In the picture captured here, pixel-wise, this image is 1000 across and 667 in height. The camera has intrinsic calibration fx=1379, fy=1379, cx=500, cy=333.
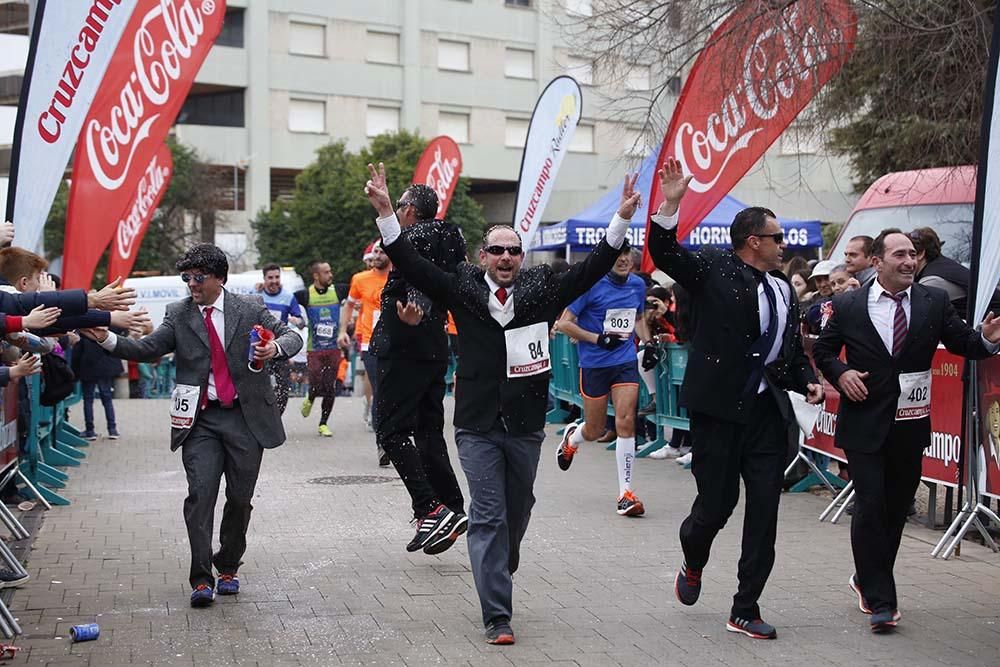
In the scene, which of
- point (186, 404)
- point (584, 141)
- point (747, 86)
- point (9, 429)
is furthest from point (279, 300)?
point (584, 141)

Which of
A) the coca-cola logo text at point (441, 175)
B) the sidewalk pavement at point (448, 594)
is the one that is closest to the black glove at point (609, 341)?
the sidewalk pavement at point (448, 594)

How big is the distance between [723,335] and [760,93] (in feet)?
19.7

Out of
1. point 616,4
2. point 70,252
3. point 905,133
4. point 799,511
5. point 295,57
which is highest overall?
point 295,57

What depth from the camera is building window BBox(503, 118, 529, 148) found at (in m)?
59.7

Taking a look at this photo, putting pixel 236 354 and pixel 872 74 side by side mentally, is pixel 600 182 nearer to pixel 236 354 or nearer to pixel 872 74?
pixel 872 74

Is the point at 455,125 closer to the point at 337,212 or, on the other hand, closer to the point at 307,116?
the point at 307,116

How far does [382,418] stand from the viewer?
26.7 feet

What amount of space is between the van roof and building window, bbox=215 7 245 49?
4306 centimetres

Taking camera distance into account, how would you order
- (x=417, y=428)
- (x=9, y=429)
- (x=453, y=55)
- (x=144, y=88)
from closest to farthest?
(x=417, y=428) → (x=9, y=429) → (x=144, y=88) → (x=453, y=55)

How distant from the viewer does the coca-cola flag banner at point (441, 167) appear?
19.9 metres

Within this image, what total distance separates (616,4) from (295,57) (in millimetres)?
43710

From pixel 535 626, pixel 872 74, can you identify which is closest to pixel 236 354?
pixel 535 626

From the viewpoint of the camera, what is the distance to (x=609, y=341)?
33.6 ft

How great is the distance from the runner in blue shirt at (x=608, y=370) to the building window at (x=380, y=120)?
4703 cm
